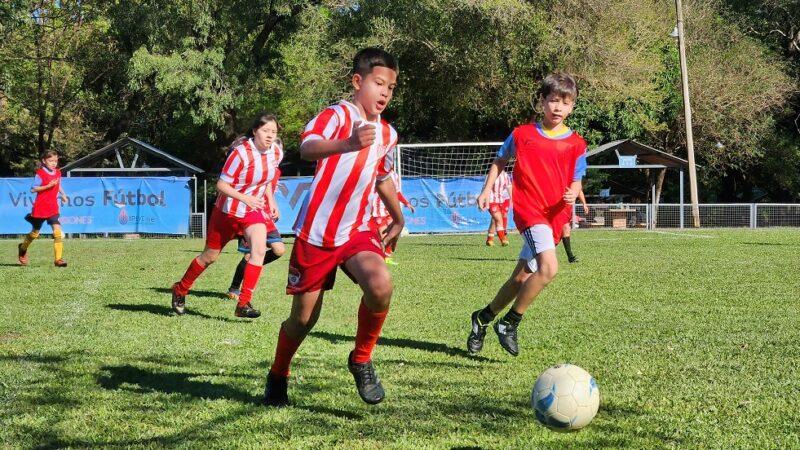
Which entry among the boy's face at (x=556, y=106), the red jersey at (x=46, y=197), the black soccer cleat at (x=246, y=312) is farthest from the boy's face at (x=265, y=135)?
the red jersey at (x=46, y=197)

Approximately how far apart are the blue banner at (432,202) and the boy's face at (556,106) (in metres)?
20.7

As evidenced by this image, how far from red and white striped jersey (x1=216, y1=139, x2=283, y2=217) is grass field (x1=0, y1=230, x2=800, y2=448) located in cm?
103

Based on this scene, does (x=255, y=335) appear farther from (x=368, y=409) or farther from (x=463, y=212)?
(x=463, y=212)

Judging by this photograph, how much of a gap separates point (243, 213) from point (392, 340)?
252 centimetres

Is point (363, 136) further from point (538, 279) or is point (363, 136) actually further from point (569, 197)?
point (569, 197)

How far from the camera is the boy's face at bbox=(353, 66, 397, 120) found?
14.1 ft

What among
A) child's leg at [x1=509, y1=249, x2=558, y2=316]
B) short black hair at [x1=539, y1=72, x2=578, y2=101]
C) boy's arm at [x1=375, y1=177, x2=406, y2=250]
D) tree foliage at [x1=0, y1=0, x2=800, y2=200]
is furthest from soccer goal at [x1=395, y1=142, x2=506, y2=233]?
boy's arm at [x1=375, y1=177, x2=406, y2=250]

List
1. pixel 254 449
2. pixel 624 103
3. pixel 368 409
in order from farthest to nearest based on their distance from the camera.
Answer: pixel 624 103, pixel 368 409, pixel 254 449

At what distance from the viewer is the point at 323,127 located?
4.21 m

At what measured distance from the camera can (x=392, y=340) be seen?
6.47 metres

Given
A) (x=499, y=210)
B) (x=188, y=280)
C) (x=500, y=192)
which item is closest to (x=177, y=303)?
(x=188, y=280)

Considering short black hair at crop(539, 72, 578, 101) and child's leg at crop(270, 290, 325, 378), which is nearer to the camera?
child's leg at crop(270, 290, 325, 378)

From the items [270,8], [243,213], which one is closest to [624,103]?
[270,8]

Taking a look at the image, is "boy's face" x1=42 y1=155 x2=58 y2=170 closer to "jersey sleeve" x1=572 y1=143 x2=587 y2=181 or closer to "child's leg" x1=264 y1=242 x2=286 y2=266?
"child's leg" x1=264 y1=242 x2=286 y2=266
